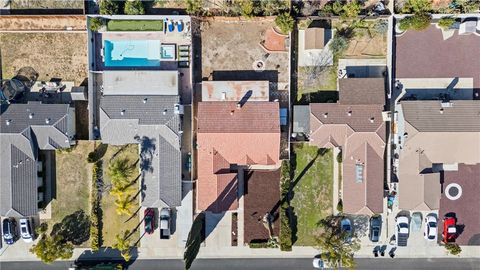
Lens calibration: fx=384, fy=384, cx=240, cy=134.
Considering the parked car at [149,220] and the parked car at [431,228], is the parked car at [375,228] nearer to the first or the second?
the parked car at [431,228]

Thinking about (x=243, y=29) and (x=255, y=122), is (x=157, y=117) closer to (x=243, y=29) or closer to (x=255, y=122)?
(x=255, y=122)

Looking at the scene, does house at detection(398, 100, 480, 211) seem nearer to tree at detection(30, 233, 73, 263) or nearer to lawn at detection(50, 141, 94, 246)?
lawn at detection(50, 141, 94, 246)

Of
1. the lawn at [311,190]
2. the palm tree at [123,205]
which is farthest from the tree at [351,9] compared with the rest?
the palm tree at [123,205]

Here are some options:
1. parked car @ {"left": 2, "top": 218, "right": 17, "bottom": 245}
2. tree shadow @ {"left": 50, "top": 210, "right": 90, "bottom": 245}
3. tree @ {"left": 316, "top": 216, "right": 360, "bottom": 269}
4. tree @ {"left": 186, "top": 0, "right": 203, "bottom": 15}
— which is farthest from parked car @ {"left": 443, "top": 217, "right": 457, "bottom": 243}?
parked car @ {"left": 2, "top": 218, "right": 17, "bottom": 245}

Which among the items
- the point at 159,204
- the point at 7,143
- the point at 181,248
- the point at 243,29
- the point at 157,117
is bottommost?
the point at 181,248

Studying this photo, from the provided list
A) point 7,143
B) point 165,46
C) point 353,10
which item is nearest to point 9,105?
point 7,143

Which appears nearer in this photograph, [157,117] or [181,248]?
[157,117]

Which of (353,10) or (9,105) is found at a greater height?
(353,10)

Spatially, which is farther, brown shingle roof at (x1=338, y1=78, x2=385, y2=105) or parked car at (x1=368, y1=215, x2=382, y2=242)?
parked car at (x1=368, y1=215, x2=382, y2=242)
